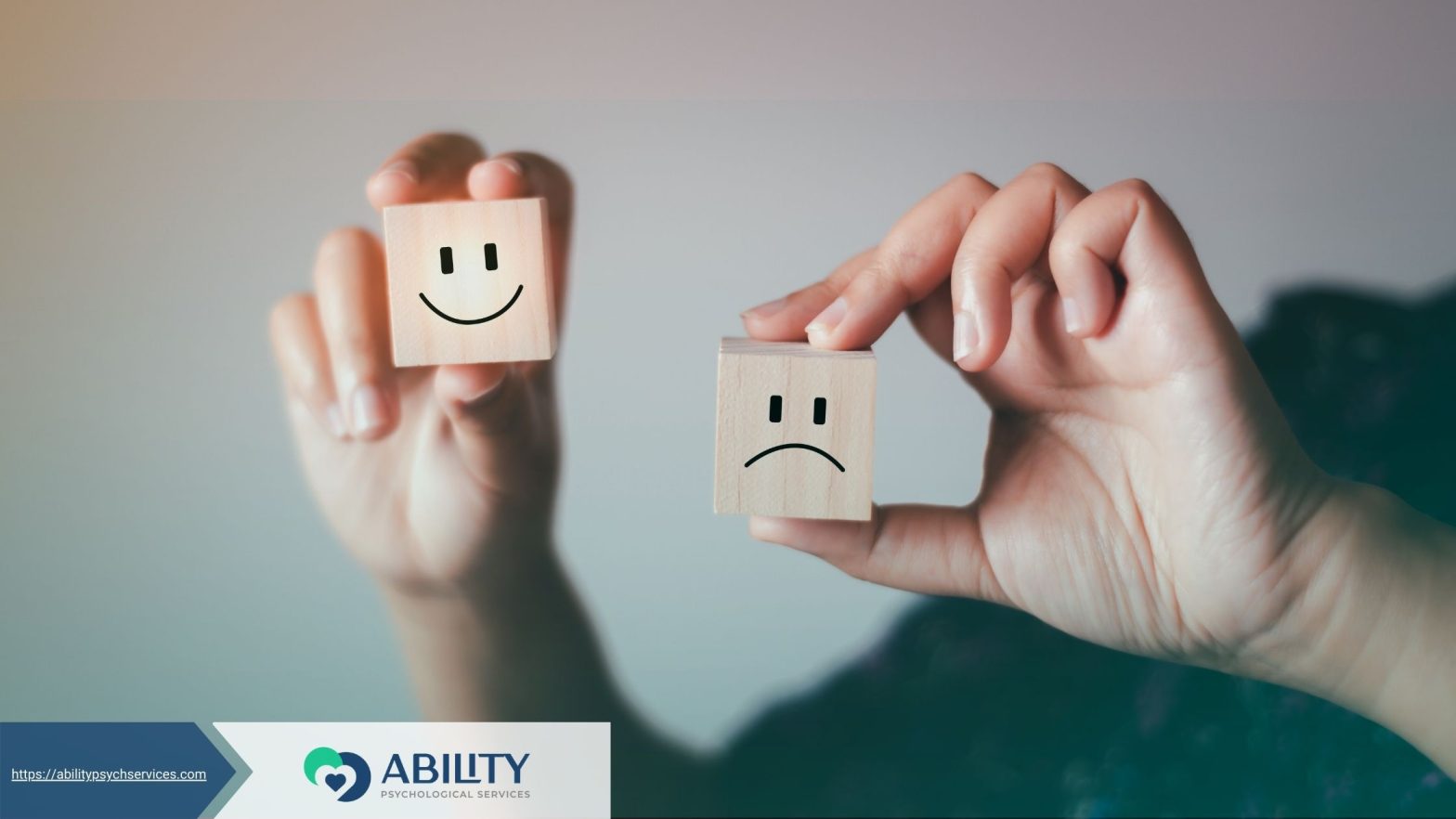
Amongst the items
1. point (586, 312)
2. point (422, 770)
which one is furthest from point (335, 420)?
point (422, 770)

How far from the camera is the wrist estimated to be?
98 centimetres

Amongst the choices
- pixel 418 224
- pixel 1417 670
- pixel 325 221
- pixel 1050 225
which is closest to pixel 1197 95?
pixel 1050 225

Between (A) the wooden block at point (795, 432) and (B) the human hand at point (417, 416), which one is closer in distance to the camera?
(A) the wooden block at point (795, 432)

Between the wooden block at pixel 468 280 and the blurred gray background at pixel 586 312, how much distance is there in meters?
0.47

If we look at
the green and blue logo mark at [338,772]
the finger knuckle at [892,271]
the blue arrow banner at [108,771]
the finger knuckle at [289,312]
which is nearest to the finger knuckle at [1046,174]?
the finger knuckle at [892,271]

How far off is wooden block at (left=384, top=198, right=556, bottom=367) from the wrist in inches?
29.1

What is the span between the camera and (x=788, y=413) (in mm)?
892

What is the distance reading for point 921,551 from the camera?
1.04 m

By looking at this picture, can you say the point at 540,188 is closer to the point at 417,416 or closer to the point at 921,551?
the point at 417,416

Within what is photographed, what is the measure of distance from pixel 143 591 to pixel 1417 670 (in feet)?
5.34

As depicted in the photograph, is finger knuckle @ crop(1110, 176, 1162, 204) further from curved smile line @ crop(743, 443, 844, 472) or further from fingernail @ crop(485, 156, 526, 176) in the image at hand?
fingernail @ crop(485, 156, 526, 176)

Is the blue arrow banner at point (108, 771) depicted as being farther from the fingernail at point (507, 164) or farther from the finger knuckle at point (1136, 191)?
the finger knuckle at point (1136, 191)

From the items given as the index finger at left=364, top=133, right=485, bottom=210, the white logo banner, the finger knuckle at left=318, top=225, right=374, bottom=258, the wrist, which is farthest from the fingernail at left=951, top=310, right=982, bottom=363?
the white logo banner

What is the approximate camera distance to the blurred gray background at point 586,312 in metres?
1.43
